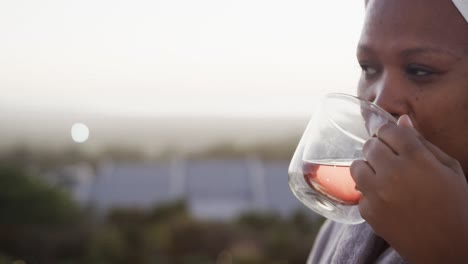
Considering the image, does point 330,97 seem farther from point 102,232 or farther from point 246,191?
point 246,191

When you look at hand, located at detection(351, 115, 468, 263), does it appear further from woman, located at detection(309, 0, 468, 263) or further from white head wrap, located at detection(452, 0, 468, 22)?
white head wrap, located at detection(452, 0, 468, 22)

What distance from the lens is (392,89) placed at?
674 millimetres

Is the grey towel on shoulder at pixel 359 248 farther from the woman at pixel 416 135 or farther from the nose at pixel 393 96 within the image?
the nose at pixel 393 96

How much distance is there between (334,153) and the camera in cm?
68

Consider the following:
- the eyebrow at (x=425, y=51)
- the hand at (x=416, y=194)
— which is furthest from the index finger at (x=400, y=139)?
the eyebrow at (x=425, y=51)

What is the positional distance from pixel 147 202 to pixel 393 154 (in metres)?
3.08

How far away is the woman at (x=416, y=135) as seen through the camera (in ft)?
1.90

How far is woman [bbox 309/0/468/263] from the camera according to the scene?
58cm

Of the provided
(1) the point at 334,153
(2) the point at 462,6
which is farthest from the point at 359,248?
(2) the point at 462,6

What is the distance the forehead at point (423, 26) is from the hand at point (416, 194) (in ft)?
0.34

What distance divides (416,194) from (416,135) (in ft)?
0.17

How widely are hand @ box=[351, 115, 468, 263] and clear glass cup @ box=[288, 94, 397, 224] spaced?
0.17ft

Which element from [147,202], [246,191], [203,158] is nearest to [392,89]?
[147,202]

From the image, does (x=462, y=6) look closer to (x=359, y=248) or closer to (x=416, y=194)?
(x=416, y=194)
